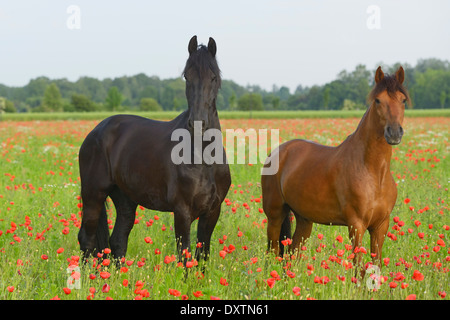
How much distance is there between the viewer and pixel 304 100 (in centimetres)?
10850

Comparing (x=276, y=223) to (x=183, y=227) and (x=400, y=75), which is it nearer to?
(x=183, y=227)

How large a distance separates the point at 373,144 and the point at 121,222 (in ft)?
11.1

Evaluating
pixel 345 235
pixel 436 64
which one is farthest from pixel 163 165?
pixel 436 64

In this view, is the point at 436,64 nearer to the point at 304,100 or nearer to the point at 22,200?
the point at 304,100

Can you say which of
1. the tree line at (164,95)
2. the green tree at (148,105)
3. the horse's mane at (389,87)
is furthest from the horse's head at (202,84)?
the green tree at (148,105)

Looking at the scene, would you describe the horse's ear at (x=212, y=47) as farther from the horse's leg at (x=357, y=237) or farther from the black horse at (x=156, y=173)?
the horse's leg at (x=357, y=237)

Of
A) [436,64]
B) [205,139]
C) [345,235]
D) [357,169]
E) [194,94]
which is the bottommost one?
[345,235]

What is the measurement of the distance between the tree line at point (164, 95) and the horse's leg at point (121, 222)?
70038 mm

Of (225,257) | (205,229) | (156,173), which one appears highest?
(156,173)

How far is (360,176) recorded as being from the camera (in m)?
4.48

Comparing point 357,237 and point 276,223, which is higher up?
point 357,237

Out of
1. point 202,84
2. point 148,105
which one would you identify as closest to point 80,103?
point 148,105

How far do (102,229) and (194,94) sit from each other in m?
2.60

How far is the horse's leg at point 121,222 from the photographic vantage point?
225 inches
